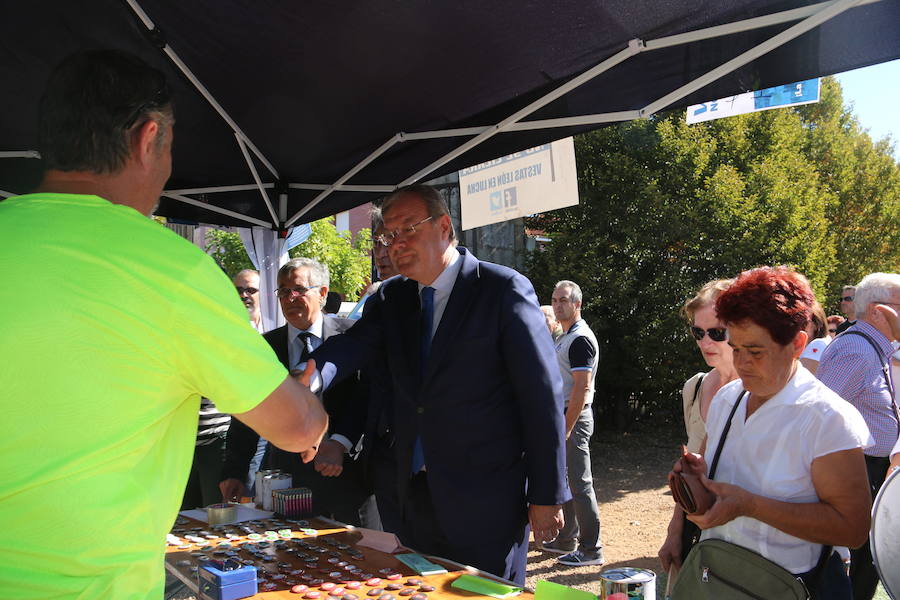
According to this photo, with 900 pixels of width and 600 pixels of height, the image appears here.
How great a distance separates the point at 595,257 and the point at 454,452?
9534mm

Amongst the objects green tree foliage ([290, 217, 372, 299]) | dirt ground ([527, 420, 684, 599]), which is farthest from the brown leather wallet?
green tree foliage ([290, 217, 372, 299])

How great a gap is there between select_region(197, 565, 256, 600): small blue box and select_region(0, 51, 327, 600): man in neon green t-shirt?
0.75 metres

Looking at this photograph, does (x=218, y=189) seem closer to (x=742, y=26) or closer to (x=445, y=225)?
(x=445, y=225)

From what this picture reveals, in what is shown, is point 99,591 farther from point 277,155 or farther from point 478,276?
point 277,155

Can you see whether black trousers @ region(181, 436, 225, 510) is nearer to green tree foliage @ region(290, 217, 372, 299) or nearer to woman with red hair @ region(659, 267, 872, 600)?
woman with red hair @ region(659, 267, 872, 600)

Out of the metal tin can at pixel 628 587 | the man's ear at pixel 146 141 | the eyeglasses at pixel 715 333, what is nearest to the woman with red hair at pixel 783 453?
the metal tin can at pixel 628 587

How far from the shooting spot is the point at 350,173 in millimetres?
4574

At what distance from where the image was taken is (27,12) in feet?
10.2

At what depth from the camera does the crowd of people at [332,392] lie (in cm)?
110

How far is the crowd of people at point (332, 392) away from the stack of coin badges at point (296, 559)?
37 centimetres

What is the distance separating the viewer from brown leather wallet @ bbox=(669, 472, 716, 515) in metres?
1.98

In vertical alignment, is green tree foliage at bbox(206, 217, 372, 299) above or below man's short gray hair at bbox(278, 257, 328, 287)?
above

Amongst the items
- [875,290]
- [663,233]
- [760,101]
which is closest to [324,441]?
[875,290]

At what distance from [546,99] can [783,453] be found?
1852mm
